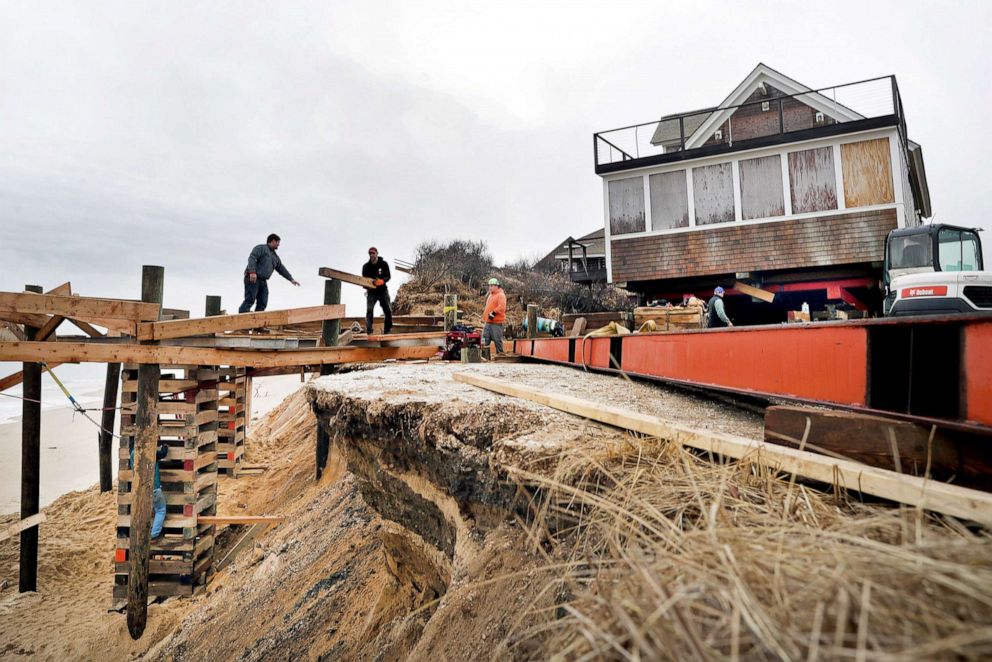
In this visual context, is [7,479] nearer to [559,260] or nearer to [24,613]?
[24,613]

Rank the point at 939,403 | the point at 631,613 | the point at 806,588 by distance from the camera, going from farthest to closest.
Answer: the point at 939,403, the point at 631,613, the point at 806,588

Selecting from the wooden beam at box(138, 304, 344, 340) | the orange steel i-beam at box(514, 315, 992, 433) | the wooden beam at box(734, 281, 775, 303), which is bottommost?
the orange steel i-beam at box(514, 315, 992, 433)

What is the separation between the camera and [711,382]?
11.8 ft

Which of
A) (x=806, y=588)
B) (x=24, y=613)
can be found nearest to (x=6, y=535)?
(x=24, y=613)

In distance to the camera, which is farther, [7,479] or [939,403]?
[7,479]

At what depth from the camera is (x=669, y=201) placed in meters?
14.2

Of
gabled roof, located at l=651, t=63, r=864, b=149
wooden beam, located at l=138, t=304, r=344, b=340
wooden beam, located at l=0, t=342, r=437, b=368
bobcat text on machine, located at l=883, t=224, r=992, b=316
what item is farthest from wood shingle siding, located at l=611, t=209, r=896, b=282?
wooden beam, located at l=138, t=304, r=344, b=340

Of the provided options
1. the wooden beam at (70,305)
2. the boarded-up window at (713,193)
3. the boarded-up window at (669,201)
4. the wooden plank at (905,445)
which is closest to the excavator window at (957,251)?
the boarded-up window at (713,193)

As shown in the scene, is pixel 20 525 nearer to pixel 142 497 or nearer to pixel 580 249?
pixel 142 497

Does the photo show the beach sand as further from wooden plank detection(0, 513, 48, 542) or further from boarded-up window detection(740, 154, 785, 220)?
boarded-up window detection(740, 154, 785, 220)

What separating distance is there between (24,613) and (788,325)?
10.4 meters

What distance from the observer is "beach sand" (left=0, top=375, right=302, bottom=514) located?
1552 cm

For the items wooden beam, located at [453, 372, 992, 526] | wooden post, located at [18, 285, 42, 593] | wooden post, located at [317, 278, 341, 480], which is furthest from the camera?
wooden post, located at [317, 278, 341, 480]

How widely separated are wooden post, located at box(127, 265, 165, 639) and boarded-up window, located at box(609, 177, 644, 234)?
12.2 metres
